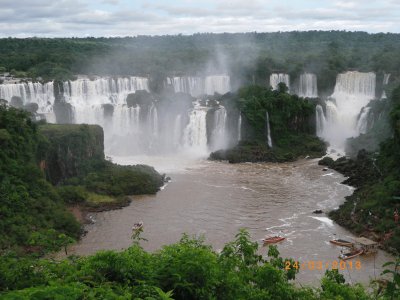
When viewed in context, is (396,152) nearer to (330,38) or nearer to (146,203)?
(146,203)

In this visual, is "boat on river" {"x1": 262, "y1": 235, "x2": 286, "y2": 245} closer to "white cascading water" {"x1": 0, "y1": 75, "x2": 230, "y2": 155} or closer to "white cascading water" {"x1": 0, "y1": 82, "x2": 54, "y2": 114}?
"white cascading water" {"x1": 0, "y1": 75, "x2": 230, "y2": 155}

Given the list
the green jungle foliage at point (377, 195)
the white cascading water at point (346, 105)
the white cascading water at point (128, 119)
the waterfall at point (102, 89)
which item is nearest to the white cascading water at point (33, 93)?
the white cascading water at point (128, 119)

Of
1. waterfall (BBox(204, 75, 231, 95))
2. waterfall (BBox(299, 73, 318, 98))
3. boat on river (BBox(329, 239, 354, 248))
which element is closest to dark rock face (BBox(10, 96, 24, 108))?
waterfall (BBox(204, 75, 231, 95))

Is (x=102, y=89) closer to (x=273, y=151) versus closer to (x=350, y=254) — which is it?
(x=273, y=151)

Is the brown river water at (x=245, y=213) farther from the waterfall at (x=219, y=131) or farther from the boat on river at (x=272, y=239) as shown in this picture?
the waterfall at (x=219, y=131)

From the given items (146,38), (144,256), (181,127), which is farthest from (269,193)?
(146,38)

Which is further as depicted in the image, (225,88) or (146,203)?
(225,88)
